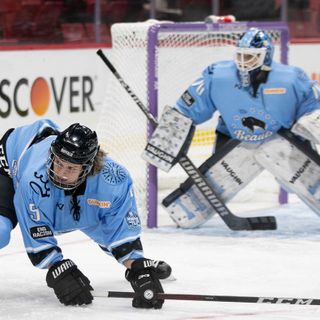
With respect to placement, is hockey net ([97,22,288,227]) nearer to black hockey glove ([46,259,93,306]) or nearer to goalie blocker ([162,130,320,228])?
goalie blocker ([162,130,320,228])

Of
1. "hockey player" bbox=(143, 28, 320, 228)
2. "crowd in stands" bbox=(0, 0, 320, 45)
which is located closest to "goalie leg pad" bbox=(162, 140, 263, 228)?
"hockey player" bbox=(143, 28, 320, 228)

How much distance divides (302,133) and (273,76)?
274mm

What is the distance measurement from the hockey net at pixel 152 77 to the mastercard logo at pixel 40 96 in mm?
583

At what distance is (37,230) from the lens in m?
3.68

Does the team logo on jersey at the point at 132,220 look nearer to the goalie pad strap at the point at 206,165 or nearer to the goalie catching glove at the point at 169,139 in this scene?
the goalie catching glove at the point at 169,139

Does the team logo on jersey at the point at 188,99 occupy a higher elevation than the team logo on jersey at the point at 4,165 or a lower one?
lower

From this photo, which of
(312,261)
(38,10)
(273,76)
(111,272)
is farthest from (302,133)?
(38,10)

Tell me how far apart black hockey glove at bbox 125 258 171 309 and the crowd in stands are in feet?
9.88

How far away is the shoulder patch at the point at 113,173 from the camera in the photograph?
3.72 meters

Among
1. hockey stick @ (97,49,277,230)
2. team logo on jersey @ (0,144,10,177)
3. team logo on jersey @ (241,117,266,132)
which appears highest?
team logo on jersey @ (0,144,10,177)

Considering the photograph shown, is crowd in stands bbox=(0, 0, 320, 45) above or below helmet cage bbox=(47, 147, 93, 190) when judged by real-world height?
below

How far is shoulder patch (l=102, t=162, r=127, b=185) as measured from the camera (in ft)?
12.2

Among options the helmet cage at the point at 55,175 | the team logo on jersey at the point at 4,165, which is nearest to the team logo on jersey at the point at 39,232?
the helmet cage at the point at 55,175

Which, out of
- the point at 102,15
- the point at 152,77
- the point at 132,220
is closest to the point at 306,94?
the point at 152,77
